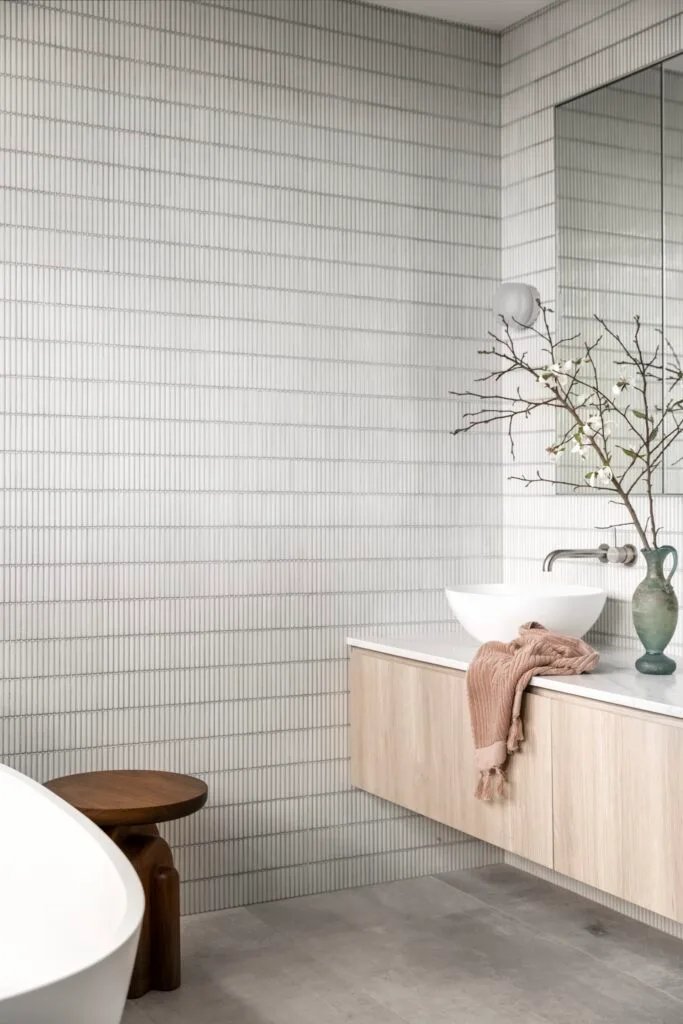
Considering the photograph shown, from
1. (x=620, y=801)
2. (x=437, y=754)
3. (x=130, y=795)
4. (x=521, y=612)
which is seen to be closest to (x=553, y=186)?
(x=521, y=612)

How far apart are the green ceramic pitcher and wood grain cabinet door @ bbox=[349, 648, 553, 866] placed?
0.33m

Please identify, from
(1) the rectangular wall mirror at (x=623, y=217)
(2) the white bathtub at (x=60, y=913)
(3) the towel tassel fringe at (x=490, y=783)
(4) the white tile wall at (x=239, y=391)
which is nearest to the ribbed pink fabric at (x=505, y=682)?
(3) the towel tassel fringe at (x=490, y=783)

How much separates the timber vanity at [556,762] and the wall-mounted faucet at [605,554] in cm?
30

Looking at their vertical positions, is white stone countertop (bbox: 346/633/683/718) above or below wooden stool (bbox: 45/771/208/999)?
above

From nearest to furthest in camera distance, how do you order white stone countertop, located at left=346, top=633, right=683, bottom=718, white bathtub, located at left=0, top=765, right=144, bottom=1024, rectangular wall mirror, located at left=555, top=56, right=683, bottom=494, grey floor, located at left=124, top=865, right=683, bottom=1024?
white bathtub, located at left=0, top=765, right=144, bottom=1024
white stone countertop, located at left=346, top=633, right=683, bottom=718
grey floor, located at left=124, top=865, right=683, bottom=1024
rectangular wall mirror, located at left=555, top=56, right=683, bottom=494

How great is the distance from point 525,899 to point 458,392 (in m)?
1.69

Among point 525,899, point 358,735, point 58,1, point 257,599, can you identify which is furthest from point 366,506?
point 58,1

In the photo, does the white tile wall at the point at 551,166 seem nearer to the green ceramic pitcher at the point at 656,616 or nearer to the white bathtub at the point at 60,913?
the green ceramic pitcher at the point at 656,616

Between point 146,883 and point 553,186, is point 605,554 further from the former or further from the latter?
point 146,883

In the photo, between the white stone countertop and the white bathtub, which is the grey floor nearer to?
the white bathtub

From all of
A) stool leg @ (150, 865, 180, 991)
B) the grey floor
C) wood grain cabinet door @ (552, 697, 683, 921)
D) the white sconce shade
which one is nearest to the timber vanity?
wood grain cabinet door @ (552, 697, 683, 921)

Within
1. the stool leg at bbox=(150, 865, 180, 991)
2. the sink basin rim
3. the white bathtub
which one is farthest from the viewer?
the sink basin rim

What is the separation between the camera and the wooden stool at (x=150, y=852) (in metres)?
2.91

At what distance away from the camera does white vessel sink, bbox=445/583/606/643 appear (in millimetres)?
3189
